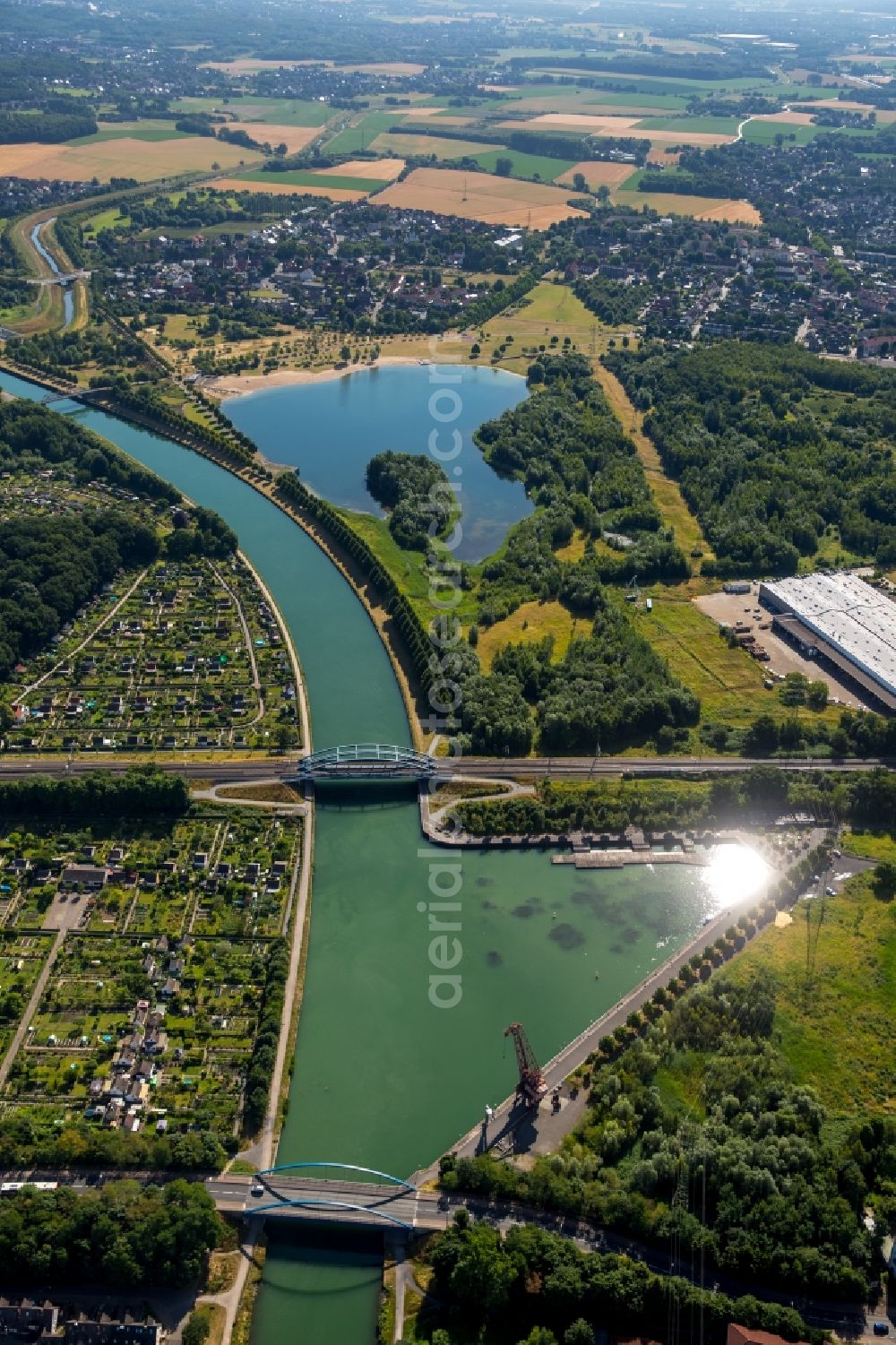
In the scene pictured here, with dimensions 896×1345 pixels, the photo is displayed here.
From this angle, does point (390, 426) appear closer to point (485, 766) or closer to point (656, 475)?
point (656, 475)

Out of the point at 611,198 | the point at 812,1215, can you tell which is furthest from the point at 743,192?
the point at 812,1215

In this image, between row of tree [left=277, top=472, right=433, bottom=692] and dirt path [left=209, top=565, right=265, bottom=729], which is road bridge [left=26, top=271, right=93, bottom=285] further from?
dirt path [left=209, top=565, right=265, bottom=729]

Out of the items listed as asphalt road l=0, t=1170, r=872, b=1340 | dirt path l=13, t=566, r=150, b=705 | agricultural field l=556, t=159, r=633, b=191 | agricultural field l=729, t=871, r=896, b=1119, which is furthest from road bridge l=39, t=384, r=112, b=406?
agricultural field l=556, t=159, r=633, b=191

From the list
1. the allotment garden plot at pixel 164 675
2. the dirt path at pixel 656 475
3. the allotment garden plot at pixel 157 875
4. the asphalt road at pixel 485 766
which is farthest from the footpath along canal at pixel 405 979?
the dirt path at pixel 656 475

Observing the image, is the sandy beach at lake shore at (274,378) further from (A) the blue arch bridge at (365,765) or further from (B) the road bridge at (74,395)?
(A) the blue arch bridge at (365,765)

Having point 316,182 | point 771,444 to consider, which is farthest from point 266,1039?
point 316,182

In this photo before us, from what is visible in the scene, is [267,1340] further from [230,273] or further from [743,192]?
[743,192]
